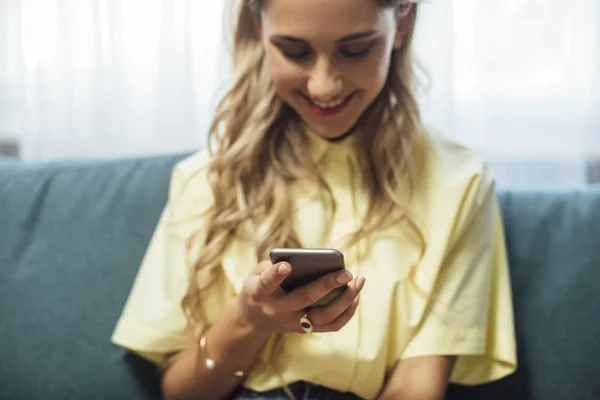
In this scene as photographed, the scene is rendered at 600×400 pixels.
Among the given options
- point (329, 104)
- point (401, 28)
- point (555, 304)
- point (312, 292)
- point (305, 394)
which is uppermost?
point (401, 28)

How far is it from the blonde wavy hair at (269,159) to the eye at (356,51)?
0.37 feet

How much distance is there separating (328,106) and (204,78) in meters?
0.68

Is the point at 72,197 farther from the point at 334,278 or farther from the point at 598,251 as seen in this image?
the point at 598,251

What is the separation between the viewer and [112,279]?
1.33 m

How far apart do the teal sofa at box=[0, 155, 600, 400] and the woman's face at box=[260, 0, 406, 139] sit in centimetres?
38

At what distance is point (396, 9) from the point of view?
3.61 feet

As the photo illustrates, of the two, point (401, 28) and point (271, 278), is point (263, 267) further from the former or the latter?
point (401, 28)

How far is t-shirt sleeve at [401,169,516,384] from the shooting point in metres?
1.09

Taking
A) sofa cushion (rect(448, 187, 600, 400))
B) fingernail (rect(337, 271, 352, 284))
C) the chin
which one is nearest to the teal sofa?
sofa cushion (rect(448, 187, 600, 400))

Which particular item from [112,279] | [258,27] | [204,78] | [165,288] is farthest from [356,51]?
[204,78]

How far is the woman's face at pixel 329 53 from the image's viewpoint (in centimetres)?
103

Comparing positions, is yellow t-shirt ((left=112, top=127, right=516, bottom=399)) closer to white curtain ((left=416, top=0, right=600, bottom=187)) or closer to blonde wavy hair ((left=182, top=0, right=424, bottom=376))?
blonde wavy hair ((left=182, top=0, right=424, bottom=376))

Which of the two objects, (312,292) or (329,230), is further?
(329,230)

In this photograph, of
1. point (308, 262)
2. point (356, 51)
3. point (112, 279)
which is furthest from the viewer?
point (112, 279)
